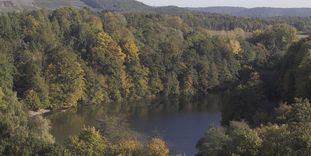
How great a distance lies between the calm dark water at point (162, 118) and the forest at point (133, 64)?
3210mm

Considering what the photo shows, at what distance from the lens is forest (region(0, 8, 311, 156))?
148 feet

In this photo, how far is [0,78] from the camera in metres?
58.9

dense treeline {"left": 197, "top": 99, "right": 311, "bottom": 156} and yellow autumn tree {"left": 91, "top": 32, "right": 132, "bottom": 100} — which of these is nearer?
dense treeline {"left": 197, "top": 99, "right": 311, "bottom": 156}

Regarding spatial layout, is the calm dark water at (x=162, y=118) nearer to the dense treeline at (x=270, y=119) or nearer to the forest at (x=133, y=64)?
the forest at (x=133, y=64)

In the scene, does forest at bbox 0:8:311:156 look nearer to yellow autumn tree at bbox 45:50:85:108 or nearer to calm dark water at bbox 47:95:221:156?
yellow autumn tree at bbox 45:50:85:108

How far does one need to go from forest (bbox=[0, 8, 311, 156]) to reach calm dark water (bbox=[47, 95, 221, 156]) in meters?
3.21

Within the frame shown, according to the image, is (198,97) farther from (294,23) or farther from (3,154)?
(294,23)

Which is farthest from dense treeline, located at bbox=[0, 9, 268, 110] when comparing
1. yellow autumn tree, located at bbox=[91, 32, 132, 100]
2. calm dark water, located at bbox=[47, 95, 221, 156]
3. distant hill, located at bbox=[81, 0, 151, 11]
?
distant hill, located at bbox=[81, 0, 151, 11]

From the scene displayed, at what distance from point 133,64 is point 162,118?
66.5 feet

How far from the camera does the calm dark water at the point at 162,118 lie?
46.1m

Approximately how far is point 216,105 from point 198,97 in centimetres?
785

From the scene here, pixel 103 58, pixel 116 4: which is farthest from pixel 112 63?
pixel 116 4

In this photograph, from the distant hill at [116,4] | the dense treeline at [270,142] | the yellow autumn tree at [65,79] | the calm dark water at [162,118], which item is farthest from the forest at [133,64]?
the distant hill at [116,4]

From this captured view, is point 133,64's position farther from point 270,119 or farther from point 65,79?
point 270,119
